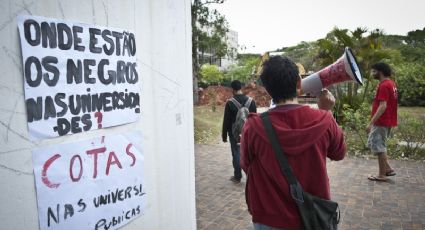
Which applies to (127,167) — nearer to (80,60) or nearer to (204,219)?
(80,60)

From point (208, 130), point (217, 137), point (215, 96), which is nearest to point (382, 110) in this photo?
point (217, 137)

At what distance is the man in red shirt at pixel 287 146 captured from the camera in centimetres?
194

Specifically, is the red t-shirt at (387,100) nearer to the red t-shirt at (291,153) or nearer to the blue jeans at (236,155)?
the blue jeans at (236,155)

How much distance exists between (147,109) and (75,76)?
73 cm

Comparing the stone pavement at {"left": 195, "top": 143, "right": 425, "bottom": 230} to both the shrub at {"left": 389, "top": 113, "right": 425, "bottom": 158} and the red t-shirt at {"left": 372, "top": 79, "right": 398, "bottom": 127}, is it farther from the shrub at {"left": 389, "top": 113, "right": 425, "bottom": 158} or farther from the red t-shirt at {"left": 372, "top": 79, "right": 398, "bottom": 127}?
the red t-shirt at {"left": 372, "top": 79, "right": 398, "bottom": 127}

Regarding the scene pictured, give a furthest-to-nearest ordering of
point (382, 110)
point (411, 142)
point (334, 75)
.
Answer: point (411, 142)
point (382, 110)
point (334, 75)

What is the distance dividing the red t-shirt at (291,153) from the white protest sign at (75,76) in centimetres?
103

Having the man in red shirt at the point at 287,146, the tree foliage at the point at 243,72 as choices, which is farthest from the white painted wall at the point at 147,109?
the tree foliage at the point at 243,72

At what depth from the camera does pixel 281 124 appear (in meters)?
1.97

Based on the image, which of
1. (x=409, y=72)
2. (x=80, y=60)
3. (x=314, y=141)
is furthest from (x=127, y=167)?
(x=409, y=72)

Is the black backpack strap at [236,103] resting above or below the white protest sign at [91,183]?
above

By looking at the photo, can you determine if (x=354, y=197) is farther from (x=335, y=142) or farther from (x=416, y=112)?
(x=416, y=112)

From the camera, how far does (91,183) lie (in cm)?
223

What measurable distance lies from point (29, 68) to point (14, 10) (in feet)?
1.06
